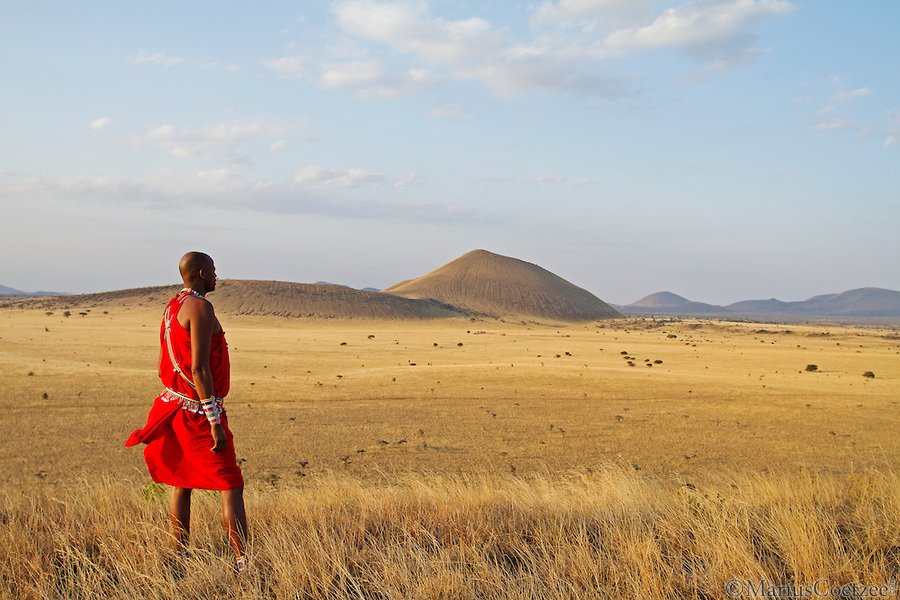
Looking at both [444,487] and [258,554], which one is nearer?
[258,554]

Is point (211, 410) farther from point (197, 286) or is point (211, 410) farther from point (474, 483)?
point (474, 483)

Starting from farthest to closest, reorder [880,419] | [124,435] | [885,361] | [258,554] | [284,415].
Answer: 1. [885,361]
2. [880,419]
3. [284,415]
4. [124,435]
5. [258,554]

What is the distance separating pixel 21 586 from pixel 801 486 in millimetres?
6926

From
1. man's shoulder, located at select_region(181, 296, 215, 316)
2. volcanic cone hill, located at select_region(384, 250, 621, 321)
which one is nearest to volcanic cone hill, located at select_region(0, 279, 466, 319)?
volcanic cone hill, located at select_region(384, 250, 621, 321)

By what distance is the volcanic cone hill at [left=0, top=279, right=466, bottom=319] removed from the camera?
76.9m

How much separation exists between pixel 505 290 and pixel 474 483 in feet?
426

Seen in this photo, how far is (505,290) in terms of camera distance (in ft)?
449

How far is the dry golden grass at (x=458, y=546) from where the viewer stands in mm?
4016

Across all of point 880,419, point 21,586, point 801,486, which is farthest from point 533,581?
point 880,419

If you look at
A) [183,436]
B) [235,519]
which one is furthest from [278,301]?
[235,519]

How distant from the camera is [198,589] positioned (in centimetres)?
398

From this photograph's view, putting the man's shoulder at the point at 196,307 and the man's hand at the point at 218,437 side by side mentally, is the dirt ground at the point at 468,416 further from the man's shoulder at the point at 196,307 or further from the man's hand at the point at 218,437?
the man's shoulder at the point at 196,307

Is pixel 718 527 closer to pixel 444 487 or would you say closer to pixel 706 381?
pixel 444 487

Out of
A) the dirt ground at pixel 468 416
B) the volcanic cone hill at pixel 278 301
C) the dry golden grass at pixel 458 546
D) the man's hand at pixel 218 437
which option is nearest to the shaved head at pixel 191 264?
the man's hand at pixel 218 437
